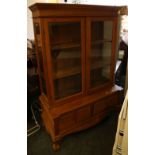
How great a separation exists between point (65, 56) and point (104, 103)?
2.75 ft

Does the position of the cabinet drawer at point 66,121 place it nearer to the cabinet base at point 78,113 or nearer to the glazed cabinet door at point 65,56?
the cabinet base at point 78,113

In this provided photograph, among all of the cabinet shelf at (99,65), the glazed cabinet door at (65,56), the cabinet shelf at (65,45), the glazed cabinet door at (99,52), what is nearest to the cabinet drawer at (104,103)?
the glazed cabinet door at (99,52)

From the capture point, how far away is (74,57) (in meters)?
1.99

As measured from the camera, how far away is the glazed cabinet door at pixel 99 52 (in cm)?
196

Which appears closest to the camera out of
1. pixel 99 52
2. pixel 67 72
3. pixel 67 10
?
pixel 67 10

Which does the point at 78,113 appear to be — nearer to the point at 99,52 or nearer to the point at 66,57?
the point at 66,57

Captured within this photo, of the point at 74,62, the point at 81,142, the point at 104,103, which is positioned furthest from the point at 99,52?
the point at 81,142

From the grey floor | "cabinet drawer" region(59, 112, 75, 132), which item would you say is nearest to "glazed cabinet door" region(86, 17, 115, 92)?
"cabinet drawer" region(59, 112, 75, 132)

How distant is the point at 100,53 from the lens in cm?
225

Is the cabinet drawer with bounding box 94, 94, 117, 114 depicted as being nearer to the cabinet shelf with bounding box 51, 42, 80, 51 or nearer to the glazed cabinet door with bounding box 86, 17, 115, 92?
the glazed cabinet door with bounding box 86, 17, 115, 92
